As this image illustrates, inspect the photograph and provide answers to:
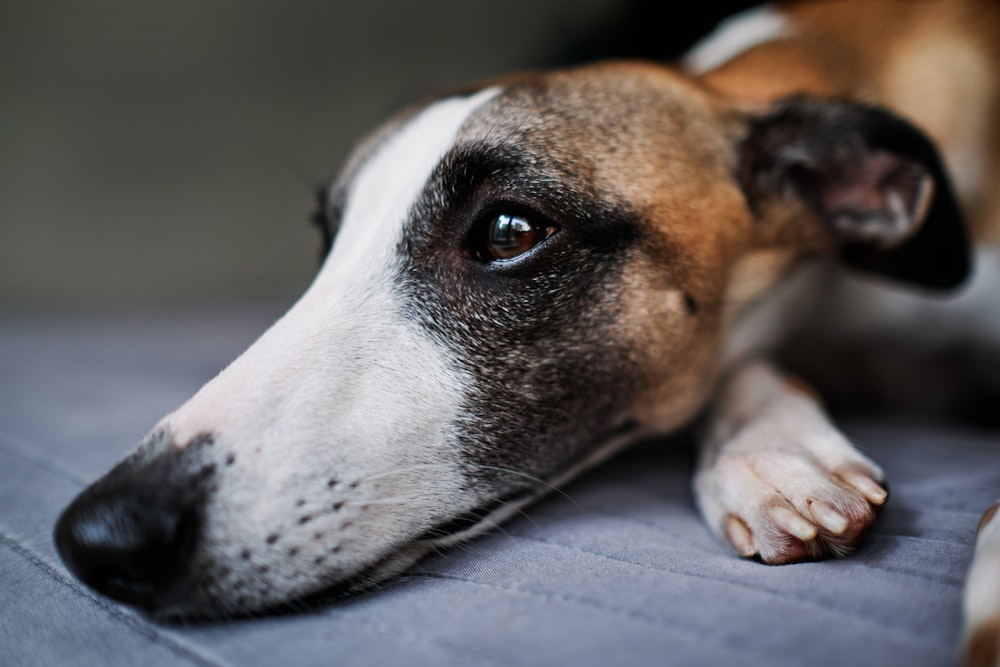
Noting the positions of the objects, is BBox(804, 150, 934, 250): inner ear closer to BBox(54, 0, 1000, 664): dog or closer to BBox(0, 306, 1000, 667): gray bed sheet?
BBox(54, 0, 1000, 664): dog

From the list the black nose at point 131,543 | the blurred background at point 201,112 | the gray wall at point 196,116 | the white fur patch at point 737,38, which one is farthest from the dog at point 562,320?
the gray wall at point 196,116

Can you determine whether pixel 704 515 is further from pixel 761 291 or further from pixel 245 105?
pixel 245 105

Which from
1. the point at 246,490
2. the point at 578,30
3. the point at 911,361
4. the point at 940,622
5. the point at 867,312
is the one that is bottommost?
the point at 911,361

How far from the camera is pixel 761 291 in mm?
1572

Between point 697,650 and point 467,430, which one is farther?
point 467,430

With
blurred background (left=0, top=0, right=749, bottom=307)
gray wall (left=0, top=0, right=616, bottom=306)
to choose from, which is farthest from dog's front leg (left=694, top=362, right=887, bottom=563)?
gray wall (left=0, top=0, right=616, bottom=306)

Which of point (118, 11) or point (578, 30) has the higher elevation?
point (118, 11)

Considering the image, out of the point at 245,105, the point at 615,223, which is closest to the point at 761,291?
the point at 615,223

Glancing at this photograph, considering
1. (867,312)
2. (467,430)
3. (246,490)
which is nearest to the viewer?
(246,490)

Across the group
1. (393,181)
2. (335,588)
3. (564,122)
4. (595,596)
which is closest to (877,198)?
(564,122)

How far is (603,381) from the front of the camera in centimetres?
129

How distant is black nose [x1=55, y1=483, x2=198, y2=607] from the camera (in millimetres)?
877

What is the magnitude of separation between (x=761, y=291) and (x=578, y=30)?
4.04 metres

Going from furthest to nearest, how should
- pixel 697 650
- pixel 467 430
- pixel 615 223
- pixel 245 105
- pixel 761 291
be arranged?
pixel 245 105
pixel 761 291
pixel 615 223
pixel 467 430
pixel 697 650
